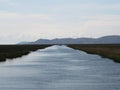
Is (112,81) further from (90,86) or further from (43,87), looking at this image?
(43,87)

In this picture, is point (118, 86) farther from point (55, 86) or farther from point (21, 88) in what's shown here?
point (21, 88)

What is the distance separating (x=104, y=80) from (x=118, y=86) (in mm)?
4244

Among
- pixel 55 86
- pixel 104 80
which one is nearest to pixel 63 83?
pixel 55 86

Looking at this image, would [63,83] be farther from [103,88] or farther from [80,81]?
[103,88]

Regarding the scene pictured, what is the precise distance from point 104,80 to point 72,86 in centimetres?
500

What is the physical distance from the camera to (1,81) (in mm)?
32719

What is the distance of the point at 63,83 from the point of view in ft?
102

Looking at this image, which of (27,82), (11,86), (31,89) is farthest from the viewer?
(27,82)

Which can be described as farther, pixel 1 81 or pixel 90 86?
pixel 1 81

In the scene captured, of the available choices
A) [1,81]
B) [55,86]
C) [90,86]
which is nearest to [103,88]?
[90,86]

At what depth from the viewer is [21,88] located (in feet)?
92.6

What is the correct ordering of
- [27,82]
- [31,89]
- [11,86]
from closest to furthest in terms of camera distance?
[31,89]
[11,86]
[27,82]

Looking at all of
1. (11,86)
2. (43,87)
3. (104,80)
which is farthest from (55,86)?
(104,80)

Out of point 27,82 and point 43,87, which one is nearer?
point 43,87
